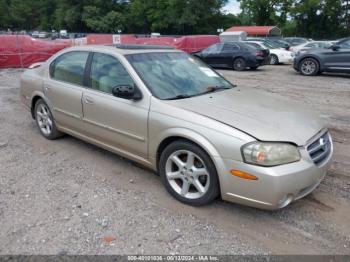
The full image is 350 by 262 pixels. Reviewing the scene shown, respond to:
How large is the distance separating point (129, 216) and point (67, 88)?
219 centimetres

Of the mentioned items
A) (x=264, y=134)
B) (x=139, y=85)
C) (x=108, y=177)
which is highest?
(x=139, y=85)

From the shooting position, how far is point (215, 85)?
14.1 feet

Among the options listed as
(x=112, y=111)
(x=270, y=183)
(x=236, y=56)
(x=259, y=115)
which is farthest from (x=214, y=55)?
(x=270, y=183)

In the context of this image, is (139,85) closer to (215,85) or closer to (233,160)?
(215,85)

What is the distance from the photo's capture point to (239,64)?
15.9 m

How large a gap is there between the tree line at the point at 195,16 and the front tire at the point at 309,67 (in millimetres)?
44997

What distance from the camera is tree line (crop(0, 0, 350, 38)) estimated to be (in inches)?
2122

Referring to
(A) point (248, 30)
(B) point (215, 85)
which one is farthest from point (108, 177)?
(A) point (248, 30)

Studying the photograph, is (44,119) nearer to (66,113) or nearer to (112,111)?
(66,113)

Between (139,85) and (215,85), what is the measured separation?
3.47 ft

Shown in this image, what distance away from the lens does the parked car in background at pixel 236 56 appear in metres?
15.7

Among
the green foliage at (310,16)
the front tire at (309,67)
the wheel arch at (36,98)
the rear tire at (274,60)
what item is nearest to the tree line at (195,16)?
the green foliage at (310,16)

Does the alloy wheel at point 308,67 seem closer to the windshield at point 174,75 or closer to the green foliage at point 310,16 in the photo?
the windshield at point 174,75

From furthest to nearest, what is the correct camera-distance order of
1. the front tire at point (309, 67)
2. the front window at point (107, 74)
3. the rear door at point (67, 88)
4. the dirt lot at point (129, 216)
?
the front tire at point (309, 67), the rear door at point (67, 88), the front window at point (107, 74), the dirt lot at point (129, 216)
